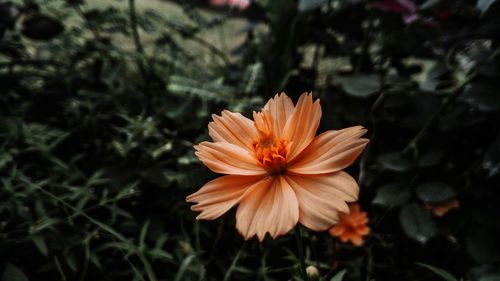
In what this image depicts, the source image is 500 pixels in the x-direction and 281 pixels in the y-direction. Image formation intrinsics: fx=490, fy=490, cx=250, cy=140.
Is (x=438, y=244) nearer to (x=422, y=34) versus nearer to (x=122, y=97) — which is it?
(x=422, y=34)

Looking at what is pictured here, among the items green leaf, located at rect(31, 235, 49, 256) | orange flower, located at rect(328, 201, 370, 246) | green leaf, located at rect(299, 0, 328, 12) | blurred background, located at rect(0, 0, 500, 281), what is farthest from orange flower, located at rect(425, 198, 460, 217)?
green leaf, located at rect(31, 235, 49, 256)

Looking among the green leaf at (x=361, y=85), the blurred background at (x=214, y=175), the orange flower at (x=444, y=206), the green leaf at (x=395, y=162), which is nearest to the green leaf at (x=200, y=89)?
the blurred background at (x=214, y=175)

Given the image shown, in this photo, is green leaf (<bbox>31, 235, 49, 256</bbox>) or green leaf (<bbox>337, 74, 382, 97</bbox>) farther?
green leaf (<bbox>337, 74, 382, 97</bbox>)

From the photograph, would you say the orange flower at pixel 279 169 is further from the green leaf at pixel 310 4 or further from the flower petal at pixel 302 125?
the green leaf at pixel 310 4

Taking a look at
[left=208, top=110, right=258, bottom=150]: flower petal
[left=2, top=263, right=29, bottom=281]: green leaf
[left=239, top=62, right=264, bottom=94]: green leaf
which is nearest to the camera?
[left=208, top=110, right=258, bottom=150]: flower petal

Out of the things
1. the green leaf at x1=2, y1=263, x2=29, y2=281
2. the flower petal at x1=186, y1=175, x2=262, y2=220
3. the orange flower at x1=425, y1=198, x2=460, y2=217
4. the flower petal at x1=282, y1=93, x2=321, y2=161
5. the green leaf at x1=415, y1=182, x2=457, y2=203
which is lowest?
the orange flower at x1=425, y1=198, x2=460, y2=217

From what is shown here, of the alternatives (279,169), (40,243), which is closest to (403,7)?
(279,169)

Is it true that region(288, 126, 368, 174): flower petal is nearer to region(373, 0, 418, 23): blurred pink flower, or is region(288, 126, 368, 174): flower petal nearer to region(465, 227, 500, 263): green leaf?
region(465, 227, 500, 263): green leaf
